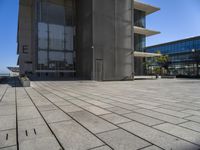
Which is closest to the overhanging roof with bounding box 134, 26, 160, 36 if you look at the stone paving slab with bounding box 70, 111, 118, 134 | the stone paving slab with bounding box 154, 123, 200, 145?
the stone paving slab with bounding box 70, 111, 118, 134

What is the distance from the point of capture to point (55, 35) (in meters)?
24.7

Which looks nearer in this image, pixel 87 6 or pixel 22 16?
pixel 87 6

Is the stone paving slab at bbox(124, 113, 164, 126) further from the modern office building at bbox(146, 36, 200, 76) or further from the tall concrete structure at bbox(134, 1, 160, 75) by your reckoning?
the modern office building at bbox(146, 36, 200, 76)

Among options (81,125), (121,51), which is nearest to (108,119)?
(81,125)

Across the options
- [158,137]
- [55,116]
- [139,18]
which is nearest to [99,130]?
[158,137]

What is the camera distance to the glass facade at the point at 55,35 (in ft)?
77.8

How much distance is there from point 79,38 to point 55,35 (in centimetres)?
410

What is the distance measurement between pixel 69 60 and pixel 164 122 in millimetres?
22681

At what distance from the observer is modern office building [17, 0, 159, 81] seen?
19.6m

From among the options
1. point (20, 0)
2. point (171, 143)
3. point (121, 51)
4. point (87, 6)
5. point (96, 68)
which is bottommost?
point (171, 143)

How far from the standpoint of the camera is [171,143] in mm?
2854

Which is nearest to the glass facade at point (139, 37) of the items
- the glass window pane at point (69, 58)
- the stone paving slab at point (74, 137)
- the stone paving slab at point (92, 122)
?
the glass window pane at point (69, 58)

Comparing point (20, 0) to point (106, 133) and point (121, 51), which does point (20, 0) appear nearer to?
point (121, 51)

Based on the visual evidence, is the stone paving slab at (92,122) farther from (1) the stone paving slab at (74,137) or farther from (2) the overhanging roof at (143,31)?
(2) the overhanging roof at (143,31)
